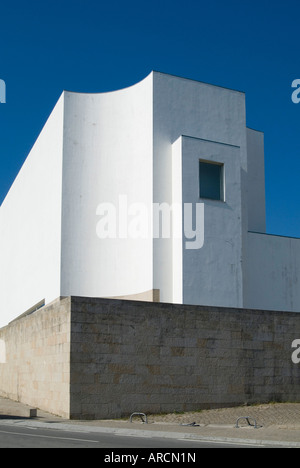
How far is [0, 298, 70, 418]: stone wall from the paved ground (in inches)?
32.9

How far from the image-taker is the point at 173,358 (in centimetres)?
2030

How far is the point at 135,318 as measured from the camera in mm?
20016

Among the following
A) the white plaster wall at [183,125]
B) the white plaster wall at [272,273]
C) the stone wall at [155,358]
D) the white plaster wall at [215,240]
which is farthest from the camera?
the white plaster wall at [272,273]

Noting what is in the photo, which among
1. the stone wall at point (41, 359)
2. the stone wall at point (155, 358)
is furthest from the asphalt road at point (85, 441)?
the stone wall at point (41, 359)

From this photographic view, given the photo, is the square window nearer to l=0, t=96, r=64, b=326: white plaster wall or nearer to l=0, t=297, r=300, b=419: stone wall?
l=0, t=297, r=300, b=419: stone wall

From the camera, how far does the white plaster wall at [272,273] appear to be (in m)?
26.9

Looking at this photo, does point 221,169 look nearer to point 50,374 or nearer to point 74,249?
point 74,249

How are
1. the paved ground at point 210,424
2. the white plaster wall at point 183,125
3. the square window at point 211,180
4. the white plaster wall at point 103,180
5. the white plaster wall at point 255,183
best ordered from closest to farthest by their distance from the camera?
the paved ground at point 210,424
the white plaster wall at point 183,125
the square window at point 211,180
the white plaster wall at point 103,180
the white plaster wall at point 255,183

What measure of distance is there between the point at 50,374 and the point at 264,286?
429 inches

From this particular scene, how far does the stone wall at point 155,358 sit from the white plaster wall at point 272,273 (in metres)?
4.18

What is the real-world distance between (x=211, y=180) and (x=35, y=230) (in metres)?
10.7

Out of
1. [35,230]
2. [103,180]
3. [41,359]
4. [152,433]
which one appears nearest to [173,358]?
[41,359]

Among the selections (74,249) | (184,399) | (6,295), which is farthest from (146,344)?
(6,295)

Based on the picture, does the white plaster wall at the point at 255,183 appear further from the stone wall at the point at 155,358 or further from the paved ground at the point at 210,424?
the paved ground at the point at 210,424
